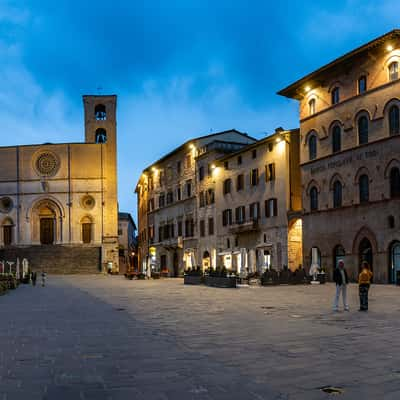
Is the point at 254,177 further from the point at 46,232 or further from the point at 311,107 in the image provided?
the point at 46,232

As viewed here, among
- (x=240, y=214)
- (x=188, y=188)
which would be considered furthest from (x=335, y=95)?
(x=188, y=188)

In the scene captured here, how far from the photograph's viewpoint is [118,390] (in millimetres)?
6566

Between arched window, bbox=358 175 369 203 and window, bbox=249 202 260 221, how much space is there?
11372 millimetres

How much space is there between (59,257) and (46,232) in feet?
20.6

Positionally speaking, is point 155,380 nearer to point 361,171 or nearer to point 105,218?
point 361,171

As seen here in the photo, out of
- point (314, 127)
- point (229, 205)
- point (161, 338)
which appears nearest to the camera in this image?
point (161, 338)

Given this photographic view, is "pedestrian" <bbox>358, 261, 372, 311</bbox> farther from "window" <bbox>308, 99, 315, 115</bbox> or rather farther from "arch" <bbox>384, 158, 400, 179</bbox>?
"window" <bbox>308, 99, 315, 115</bbox>

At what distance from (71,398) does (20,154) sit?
70.5m

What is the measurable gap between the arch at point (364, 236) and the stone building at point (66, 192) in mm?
39303

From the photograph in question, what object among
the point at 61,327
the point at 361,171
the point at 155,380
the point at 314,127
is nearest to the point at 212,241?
the point at 314,127

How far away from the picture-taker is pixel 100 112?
7388cm

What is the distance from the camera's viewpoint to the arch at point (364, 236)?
33281 millimetres

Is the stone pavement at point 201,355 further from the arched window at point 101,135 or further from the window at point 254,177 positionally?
the arched window at point 101,135

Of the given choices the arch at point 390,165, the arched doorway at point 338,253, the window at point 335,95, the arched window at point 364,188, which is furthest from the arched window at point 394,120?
the arched doorway at point 338,253
